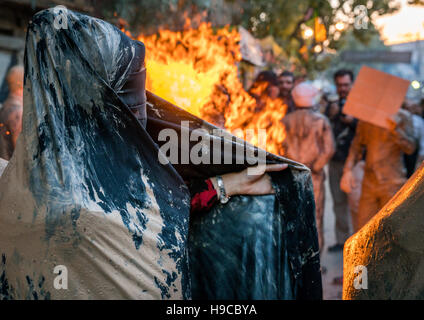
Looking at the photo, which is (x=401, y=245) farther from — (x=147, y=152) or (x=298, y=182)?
(x=147, y=152)

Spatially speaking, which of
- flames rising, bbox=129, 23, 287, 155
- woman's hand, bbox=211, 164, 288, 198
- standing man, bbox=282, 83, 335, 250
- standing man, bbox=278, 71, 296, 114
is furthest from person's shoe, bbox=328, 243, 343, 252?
woman's hand, bbox=211, 164, 288, 198

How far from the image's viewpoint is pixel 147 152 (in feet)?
7.29

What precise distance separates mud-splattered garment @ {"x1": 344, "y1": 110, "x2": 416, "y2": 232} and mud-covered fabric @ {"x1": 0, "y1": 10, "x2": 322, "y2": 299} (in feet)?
13.5

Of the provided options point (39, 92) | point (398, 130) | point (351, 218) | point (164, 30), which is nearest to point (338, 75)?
point (398, 130)

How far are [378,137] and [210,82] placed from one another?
7.86ft

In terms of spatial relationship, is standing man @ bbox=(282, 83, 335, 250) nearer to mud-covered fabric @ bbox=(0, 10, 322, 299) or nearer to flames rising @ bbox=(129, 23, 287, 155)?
flames rising @ bbox=(129, 23, 287, 155)

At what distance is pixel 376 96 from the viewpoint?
5.35 m

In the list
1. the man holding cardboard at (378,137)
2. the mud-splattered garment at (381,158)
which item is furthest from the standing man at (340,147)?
the mud-splattered garment at (381,158)

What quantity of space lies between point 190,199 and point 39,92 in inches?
37.5

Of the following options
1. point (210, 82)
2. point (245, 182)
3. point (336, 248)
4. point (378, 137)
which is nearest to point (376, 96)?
point (378, 137)

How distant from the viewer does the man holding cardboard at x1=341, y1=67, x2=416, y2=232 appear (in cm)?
530

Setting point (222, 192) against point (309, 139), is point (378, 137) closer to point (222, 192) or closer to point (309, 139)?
point (309, 139)

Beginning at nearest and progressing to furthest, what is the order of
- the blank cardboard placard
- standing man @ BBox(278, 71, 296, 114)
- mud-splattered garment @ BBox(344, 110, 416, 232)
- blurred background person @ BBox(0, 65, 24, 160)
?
blurred background person @ BBox(0, 65, 24, 160), the blank cardboard placard, mud-splattered garment @ BBox(344, 110, 416, 232), standing man @ BBox(278, 71, 296, 114)

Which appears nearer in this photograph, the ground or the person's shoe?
the ground
